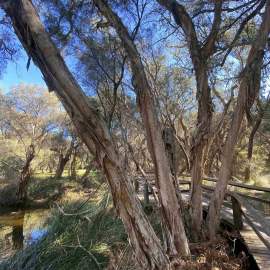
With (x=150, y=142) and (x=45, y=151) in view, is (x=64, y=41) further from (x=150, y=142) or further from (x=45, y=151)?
(x=45, y=151)

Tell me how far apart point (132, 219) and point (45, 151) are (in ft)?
77.9

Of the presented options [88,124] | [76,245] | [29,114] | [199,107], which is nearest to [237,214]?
[199,107]

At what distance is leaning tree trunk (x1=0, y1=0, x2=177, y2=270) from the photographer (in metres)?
3.60

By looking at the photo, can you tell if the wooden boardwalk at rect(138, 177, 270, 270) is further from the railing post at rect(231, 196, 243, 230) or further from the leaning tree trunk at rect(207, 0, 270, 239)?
the leaning tree trunk at rect(207, 0, 270, 239)

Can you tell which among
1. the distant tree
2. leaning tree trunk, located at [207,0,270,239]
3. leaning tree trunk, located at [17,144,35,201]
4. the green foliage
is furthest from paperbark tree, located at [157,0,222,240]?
the distant tree

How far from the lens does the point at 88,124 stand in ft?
11.8

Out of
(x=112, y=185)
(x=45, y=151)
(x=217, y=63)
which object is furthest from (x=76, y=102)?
(x=45, y=151)

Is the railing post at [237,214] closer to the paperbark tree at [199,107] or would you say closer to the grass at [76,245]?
the paperbark tree at [199,107]

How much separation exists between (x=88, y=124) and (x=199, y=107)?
2.64 meters

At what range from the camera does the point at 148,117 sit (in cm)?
457

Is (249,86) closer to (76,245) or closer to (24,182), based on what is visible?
(76,245)

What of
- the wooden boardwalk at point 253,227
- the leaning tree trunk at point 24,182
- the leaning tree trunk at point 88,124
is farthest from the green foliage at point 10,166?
the leaning tree trunk at point 88,124

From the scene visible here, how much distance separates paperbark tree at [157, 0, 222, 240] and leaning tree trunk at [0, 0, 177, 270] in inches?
82.9

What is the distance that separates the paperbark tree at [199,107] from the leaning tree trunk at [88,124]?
211cm
